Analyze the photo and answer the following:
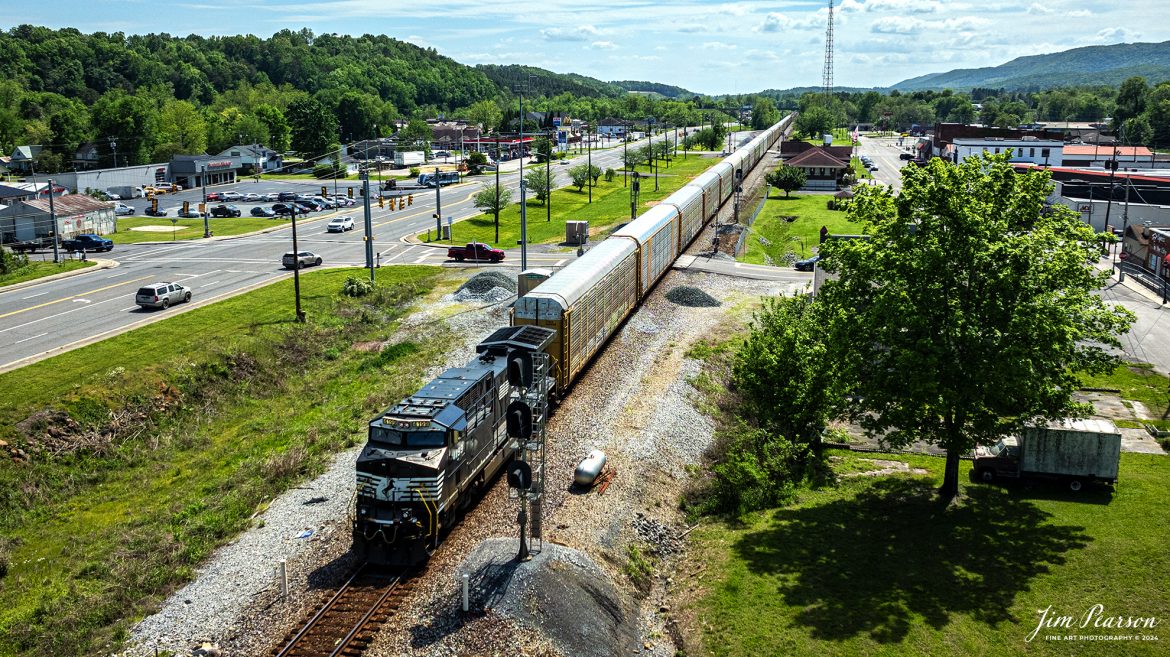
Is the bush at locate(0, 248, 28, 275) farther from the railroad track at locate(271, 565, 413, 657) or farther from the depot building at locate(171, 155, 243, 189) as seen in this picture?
the depot building at locate(171, 155, 243, 189)

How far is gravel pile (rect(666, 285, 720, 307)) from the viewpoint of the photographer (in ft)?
166

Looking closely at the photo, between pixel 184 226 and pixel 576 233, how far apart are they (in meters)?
45.2

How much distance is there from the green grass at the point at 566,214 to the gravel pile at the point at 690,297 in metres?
26.8

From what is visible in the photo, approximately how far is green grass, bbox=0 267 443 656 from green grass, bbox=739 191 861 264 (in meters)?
36.0

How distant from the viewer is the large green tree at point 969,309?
25.8 meters

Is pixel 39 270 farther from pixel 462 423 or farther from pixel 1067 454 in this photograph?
pixel 1067 454

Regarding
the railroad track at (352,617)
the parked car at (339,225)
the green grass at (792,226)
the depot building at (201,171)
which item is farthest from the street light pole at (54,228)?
the railroad track at (352,617)

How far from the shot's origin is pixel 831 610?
906 inches

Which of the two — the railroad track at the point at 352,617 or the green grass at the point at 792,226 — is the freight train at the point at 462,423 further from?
the green grass at the point at 792,226

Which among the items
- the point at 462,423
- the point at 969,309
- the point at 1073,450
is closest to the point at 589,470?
the point at 462,423

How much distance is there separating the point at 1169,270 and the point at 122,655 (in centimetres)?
7218

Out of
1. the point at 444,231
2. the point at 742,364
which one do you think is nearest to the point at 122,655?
the point at 742,364

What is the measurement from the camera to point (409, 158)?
6570 inches

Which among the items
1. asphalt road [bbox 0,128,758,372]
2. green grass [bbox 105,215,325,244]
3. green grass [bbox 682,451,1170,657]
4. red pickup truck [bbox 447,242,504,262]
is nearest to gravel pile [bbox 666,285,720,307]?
asphalt road [bbox 0,128,758,372]
